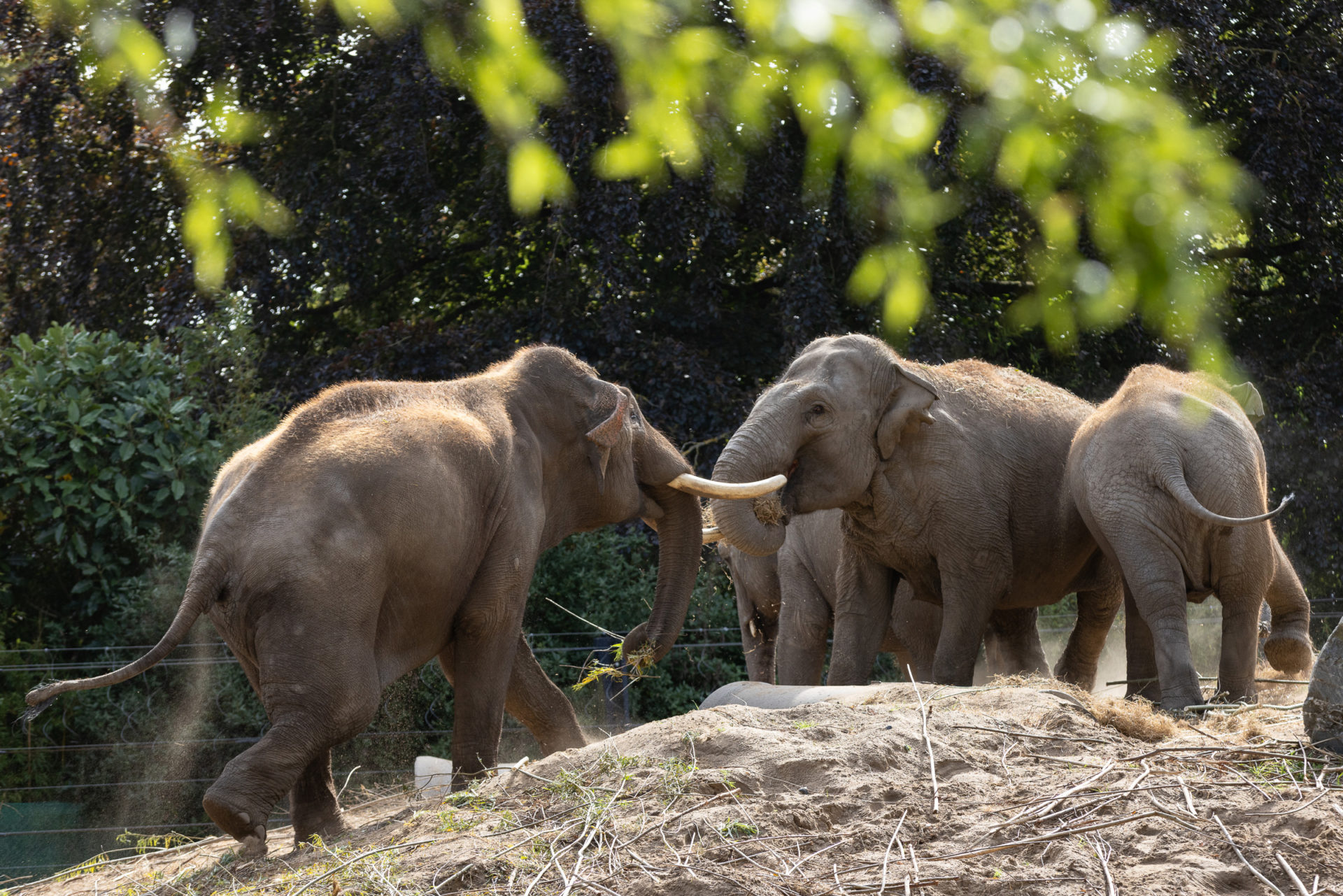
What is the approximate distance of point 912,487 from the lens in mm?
7172

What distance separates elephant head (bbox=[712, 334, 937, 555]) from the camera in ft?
22.7

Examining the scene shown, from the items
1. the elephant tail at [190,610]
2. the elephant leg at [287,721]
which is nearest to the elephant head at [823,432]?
the elephant leg at [287,721]

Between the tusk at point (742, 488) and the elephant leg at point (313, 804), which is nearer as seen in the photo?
the elephant leg at point (313, 804)

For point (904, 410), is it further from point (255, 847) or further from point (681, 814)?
point (255, 847)

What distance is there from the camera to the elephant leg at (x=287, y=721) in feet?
16.0

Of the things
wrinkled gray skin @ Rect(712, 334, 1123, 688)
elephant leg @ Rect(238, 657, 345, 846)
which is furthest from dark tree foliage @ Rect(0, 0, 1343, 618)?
elephant leg @ Rect(238, 657, 345, 846)

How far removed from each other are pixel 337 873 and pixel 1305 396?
25.5ft

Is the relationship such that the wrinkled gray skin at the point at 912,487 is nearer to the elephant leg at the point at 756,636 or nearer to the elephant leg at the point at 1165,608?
the elephant leg at the point at 1165,608

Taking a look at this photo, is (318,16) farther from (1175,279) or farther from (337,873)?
(1175,279)

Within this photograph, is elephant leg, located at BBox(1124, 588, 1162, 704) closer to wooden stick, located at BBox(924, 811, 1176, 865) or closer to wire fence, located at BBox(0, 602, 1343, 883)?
wire fence, located at BBox(0, 602, 1343, 883)

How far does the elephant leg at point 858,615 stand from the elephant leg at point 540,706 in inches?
57.3

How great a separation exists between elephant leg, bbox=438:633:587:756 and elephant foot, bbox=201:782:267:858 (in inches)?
78.3

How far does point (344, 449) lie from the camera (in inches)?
211

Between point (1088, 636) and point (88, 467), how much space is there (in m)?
6.70
